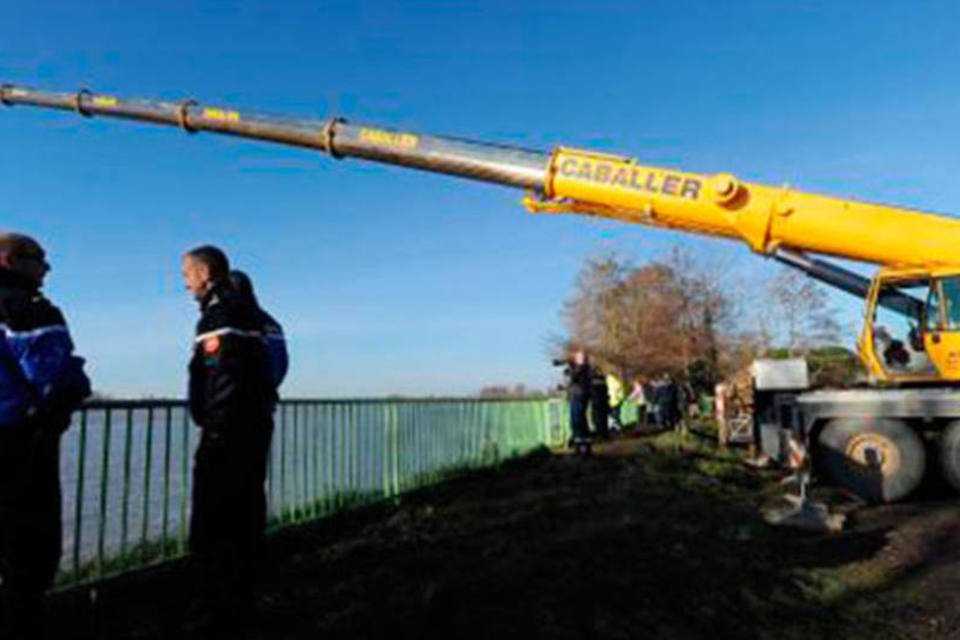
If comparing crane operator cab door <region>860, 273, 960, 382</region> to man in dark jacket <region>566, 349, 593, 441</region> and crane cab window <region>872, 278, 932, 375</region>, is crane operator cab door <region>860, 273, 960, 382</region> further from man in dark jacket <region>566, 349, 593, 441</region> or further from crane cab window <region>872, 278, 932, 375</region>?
man in dark jacket <region>566, 349, 593, 441</region>

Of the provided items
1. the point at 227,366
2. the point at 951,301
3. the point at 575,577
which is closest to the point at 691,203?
the point at 951,301

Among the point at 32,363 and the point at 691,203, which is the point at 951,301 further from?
the point at 32,363

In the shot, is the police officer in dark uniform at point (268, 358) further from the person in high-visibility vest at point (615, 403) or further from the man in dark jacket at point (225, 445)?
the person in high-visibility vest at point (615, 403)

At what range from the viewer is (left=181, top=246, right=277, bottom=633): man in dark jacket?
477cm

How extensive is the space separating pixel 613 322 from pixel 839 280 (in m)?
39.8

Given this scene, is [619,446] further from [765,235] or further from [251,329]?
[251,329]

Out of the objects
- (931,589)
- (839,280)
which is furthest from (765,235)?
(931,589)

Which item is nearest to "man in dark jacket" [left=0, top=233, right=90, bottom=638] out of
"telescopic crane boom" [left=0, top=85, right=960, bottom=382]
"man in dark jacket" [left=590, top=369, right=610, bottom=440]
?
"telescopic crane boom" [left=0, top=85, right=960, bottom=382]

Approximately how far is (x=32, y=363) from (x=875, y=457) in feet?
34.5

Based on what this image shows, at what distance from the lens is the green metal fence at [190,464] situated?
5.64 meters

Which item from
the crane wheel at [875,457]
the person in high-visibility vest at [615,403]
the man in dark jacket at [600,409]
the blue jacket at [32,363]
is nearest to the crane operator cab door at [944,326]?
the crane wheel at [875,457]

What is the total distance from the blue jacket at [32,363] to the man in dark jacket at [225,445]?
0.82 metres

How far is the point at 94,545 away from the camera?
5715 millimetres

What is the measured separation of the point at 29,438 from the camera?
→ 13.1 feet
